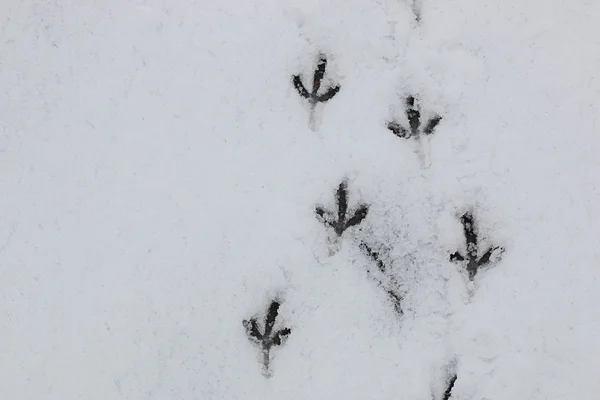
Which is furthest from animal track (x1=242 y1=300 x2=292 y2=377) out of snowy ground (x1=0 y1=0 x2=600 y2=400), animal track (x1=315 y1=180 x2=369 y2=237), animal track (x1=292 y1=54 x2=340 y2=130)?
animal track (x1=292 y1=54 x2=340 y2=130)

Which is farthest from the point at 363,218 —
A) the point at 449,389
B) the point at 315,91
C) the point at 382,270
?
the point at 449,389

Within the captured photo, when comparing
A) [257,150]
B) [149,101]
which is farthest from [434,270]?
[149,101]

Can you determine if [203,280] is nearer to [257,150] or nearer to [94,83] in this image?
[257,150]

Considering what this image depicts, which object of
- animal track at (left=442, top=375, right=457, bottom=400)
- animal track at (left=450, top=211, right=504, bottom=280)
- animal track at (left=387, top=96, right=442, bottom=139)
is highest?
animal track at (left=387, top=96, right=442, bottom=139)

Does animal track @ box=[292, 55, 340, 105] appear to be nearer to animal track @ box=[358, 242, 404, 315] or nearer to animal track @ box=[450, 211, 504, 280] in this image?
animal track @ box=[358, 242, 404, 315]

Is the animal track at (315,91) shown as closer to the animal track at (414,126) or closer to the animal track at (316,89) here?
the animal track at (316,89)

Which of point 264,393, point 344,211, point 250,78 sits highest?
point 250,78
